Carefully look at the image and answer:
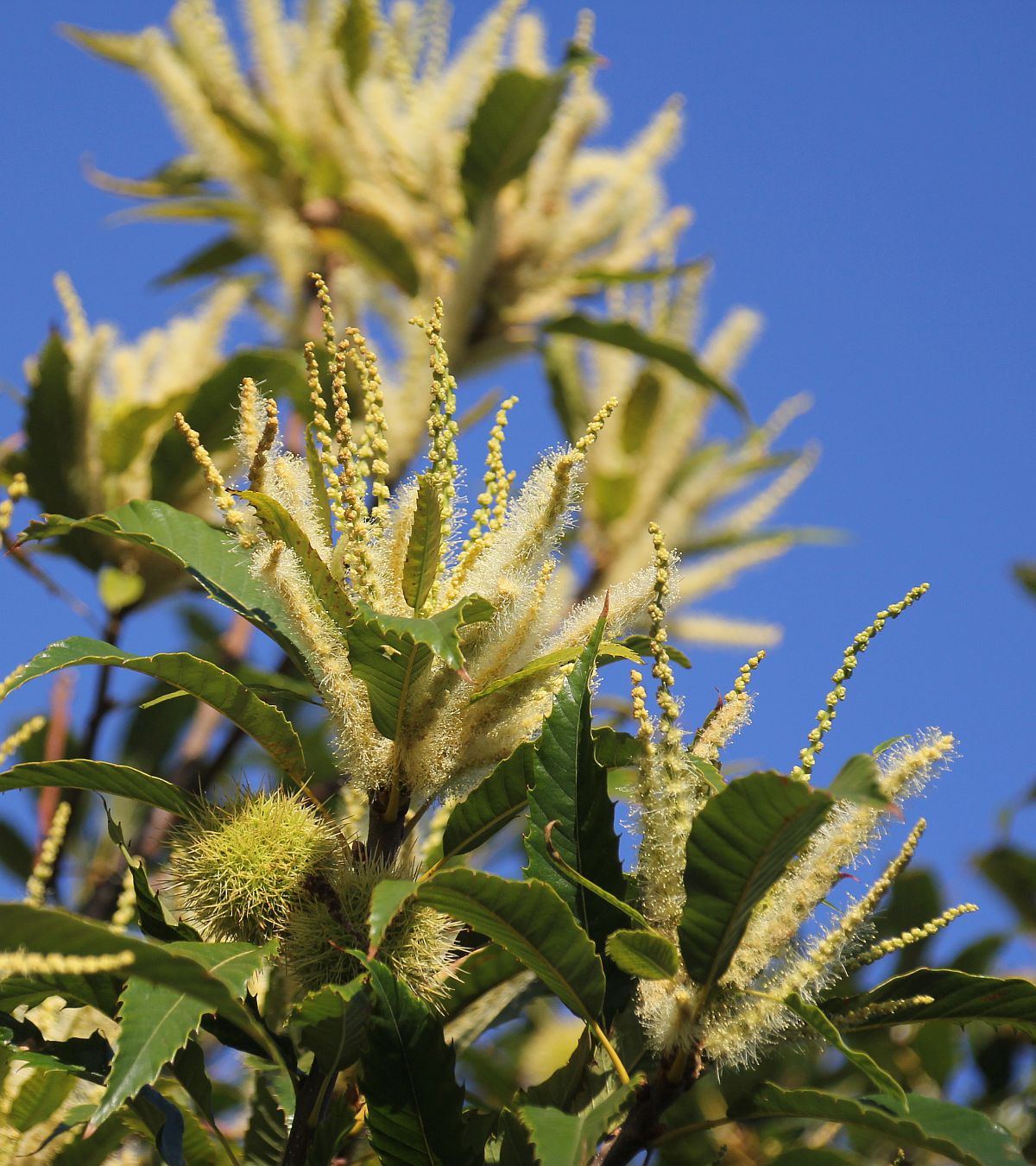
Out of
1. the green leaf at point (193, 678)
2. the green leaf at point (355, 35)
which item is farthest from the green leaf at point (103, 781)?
the green leaf at point (355, 35)

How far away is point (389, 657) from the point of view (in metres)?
1.47

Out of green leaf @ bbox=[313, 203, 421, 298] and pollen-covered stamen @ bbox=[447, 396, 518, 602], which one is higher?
green leaf @ bbox=[313, 203, 421, 298]

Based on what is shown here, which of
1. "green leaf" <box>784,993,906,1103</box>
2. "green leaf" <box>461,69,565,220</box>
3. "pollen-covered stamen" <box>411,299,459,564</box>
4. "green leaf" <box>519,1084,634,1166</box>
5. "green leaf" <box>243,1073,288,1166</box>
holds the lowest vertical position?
"green leaf" <box>243,1073,288,1166</box>

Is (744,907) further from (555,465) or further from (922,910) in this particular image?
(922,910)

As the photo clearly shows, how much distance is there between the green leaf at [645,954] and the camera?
54.2 inches

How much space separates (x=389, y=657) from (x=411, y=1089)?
18.6 inches

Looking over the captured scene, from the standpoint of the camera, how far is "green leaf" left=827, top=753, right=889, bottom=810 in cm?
115

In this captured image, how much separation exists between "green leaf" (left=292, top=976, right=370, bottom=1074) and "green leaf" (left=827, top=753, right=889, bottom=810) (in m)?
0.55

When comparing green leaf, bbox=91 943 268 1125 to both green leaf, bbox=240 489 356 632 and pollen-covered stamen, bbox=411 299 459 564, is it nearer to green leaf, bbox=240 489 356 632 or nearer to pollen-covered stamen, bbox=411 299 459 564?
green leaf, bbox=240 489 356 632

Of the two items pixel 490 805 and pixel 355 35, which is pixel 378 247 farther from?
pixel 490 805

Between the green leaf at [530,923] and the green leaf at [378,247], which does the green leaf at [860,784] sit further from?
the green leaf at [378,247]

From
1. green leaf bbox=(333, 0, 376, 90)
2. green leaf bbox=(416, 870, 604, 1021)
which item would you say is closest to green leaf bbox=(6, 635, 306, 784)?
green leaf bbox=(416, 870, 604, 1021)

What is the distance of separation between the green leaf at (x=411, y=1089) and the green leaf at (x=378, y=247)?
9.14 ft

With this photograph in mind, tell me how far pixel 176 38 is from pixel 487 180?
1498 millimetres
